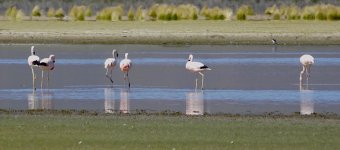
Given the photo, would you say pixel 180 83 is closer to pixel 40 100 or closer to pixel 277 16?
pixel 40 100

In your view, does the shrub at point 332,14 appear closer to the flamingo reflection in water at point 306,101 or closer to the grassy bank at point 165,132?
the flamingo reflection in water at point 306,101

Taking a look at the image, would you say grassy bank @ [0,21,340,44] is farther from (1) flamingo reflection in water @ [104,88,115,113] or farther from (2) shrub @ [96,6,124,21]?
(1) flamingo reflection in water @ [104,88,115,113]

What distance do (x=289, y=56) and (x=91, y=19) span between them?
24203mm

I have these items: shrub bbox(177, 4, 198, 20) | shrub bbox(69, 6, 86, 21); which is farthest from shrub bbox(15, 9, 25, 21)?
shrub bbox(177, 4, 198, 20)

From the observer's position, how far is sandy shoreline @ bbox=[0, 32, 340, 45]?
4222 cm

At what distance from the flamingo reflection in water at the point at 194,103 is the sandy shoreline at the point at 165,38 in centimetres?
1936

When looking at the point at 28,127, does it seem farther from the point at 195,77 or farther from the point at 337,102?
the point at 195,77

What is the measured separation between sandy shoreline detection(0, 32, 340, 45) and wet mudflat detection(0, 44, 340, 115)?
342 cm

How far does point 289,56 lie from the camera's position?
116ft

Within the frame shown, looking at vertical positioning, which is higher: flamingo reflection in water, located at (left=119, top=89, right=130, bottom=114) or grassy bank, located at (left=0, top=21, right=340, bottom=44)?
grassy bank, located at (left=0, top=21, right=340, bottom=44)

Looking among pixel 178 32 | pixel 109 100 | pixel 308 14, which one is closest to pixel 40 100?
pixel 109 100

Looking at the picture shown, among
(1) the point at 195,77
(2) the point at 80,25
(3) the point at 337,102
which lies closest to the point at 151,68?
(1) the point at 195,77

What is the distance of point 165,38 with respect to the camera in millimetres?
44031

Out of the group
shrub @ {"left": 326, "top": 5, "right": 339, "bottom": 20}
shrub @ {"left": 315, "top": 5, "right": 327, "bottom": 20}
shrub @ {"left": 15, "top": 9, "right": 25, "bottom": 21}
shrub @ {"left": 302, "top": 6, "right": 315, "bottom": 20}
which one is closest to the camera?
shrub @ {"left": 326, "top": 5, "right": 339, "bottom": 20}
